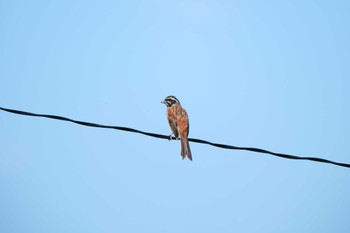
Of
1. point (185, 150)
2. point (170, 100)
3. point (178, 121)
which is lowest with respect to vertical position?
point (185, 150)

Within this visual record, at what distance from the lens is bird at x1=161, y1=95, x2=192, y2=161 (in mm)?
12725

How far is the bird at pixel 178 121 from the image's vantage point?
12725mm

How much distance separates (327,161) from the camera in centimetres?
780

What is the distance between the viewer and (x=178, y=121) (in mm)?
14000

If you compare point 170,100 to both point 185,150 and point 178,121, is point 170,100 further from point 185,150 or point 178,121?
point 185,150

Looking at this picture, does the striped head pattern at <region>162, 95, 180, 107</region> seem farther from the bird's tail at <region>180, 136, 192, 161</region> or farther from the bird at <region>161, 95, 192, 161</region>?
the bird's tail at <region>180, 136, 192, 161</region>

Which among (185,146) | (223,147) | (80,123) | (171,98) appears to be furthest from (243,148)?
(171,98)

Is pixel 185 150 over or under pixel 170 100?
under

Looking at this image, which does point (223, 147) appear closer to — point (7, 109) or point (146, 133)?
point (146, 133)

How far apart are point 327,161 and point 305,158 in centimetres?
31

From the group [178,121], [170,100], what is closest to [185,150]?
[178,121]

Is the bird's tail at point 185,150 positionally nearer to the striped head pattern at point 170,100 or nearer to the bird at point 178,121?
the bird at point 178,121

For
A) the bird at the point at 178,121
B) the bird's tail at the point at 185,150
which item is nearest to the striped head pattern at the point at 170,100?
the bird at the point at 178,121

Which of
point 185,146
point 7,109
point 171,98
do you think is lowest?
point 7,109
